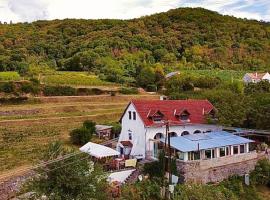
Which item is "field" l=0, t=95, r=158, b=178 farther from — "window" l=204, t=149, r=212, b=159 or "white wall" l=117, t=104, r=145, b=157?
"window" l=204, t=149, r=212, b=159

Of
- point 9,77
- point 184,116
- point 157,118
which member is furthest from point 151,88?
point 157,118

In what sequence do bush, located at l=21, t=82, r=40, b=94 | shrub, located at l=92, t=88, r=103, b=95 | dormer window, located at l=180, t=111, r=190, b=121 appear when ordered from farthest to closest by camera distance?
shrub, located at l=92, t=88, r=103, b=95
bush, located at l=21, t=82, r=40, b=94
dormer window, located at l=180, t=111, r=190, b=121

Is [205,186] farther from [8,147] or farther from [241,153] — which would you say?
[8,147]

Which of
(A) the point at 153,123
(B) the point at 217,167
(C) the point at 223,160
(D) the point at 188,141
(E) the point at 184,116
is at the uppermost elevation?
(E) the point at 184,116

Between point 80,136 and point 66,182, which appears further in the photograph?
point 80,136

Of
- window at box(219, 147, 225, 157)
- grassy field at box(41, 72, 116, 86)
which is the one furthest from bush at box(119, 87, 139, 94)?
window at box(219, 147, 225, 157)

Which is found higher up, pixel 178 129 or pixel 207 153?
pixel 178 129

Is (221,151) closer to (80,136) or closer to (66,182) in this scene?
(80,136)
